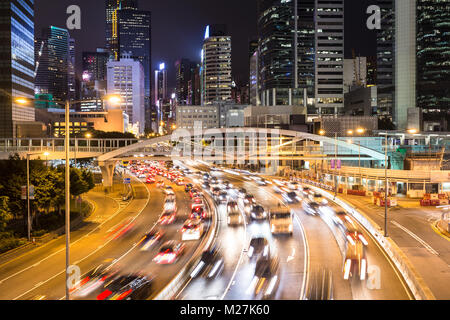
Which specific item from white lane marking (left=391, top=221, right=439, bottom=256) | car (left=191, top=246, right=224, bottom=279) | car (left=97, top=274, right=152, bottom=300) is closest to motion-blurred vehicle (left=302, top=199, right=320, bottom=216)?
white lane marking (left=391, top=221, right=439, bottom=256)

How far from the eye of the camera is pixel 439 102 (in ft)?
590

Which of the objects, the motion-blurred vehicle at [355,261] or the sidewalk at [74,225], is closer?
the motion-blurred vehicle at [355,261]

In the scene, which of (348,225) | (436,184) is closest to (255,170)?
(436,184)

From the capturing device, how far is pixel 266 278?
22.3 metres

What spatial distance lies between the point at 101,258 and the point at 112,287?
24.6 ft

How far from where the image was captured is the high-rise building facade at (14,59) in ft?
369

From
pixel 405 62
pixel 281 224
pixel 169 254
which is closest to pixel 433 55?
pixel 405 62

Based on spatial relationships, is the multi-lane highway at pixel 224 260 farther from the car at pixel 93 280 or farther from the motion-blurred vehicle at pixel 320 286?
the car at pixel 93 280

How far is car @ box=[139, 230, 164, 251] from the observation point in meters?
31.5

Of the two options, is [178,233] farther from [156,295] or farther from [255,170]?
[255,170]

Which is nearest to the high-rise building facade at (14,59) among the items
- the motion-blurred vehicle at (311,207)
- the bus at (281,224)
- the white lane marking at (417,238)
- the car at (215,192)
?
the car at (215,192)

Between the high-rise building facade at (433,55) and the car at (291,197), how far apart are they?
5693 inches

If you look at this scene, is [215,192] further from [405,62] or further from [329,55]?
[405,62]
